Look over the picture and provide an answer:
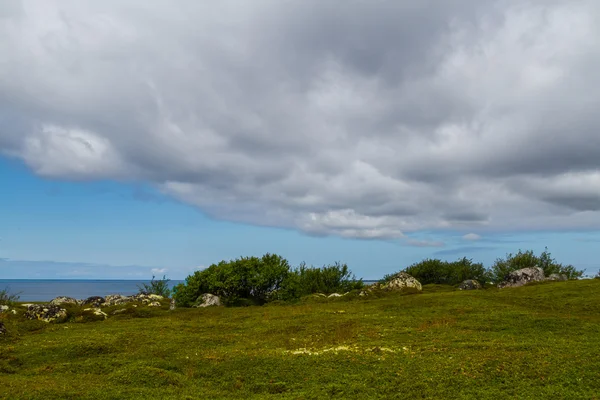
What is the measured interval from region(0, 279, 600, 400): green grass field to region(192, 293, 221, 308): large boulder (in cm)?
2297

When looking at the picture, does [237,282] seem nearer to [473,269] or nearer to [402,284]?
[402,284]

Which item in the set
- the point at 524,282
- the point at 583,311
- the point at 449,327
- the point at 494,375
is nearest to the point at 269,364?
the point at 494,375

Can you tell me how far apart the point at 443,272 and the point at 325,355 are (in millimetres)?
92555

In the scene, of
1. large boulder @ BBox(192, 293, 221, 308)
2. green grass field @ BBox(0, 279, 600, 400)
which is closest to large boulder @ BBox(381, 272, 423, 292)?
green grass field @ BBox(0, 279, 600, 400)

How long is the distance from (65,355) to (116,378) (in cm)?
968

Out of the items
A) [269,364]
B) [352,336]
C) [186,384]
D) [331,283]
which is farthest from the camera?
[331,283]

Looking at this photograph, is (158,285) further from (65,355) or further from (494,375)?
(494,375)

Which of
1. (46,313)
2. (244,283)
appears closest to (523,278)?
(244,283)

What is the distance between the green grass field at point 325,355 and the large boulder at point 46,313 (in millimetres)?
5316

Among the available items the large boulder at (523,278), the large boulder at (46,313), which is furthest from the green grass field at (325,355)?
the large boulder at (523,278)

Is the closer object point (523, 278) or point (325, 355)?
point (325, 355)

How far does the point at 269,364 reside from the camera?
27.1 meters

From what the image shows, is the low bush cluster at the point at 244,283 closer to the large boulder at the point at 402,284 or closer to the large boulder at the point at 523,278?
the large boulder at the point at 402,284

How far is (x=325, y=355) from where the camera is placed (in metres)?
28.9
